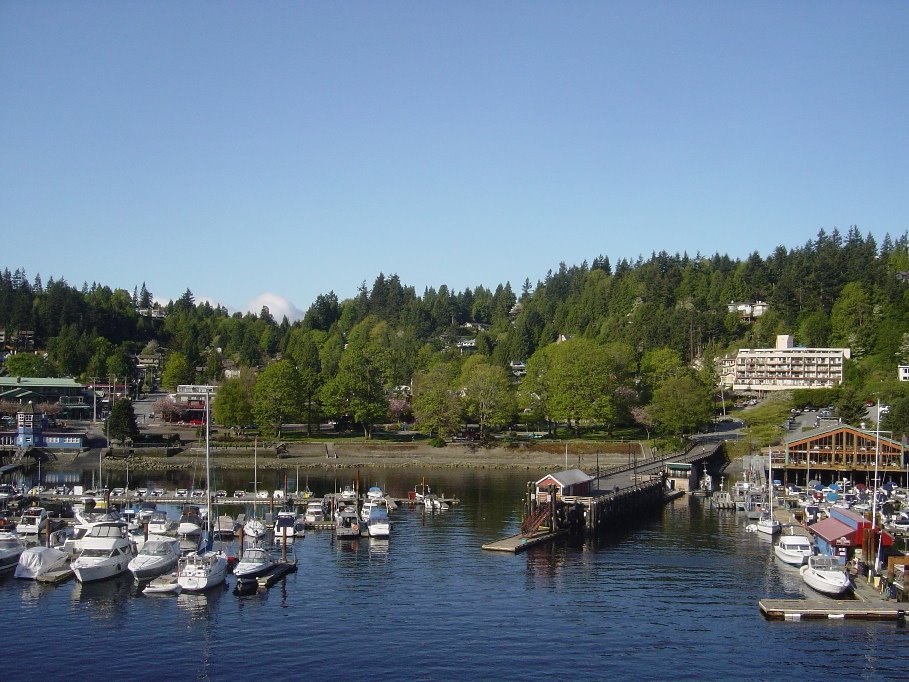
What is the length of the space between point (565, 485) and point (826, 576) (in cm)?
1996

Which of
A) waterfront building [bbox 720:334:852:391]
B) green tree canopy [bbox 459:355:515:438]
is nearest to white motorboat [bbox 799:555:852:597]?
green tree canopy [bbox 459:355:515:438]

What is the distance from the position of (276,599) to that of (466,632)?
9.17 meters

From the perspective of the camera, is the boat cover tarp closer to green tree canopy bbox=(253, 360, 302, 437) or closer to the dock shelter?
the dock shelter

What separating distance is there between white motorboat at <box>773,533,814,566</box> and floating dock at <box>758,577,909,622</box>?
26.4 ft

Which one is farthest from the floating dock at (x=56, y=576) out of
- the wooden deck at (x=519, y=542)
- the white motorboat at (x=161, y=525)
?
the wooden deck at (x=519, y=542)

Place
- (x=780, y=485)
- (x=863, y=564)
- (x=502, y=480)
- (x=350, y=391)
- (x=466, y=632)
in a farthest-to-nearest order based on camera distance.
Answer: (x=350, y=391)
(x=502, y=480)
(x=780, y=485)
(x=863, y=564)
(x=466, y=632)

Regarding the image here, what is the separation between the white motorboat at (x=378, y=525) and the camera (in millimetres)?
51625

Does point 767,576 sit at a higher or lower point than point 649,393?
lower

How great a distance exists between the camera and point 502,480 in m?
81.6

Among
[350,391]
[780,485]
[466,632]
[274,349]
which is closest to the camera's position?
[466,632]

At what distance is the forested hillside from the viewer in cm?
10131

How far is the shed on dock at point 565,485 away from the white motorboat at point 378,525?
380 inches

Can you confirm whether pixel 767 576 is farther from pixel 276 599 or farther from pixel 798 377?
pixel 798 377

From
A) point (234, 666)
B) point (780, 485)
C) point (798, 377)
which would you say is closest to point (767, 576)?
point (234, 666)
